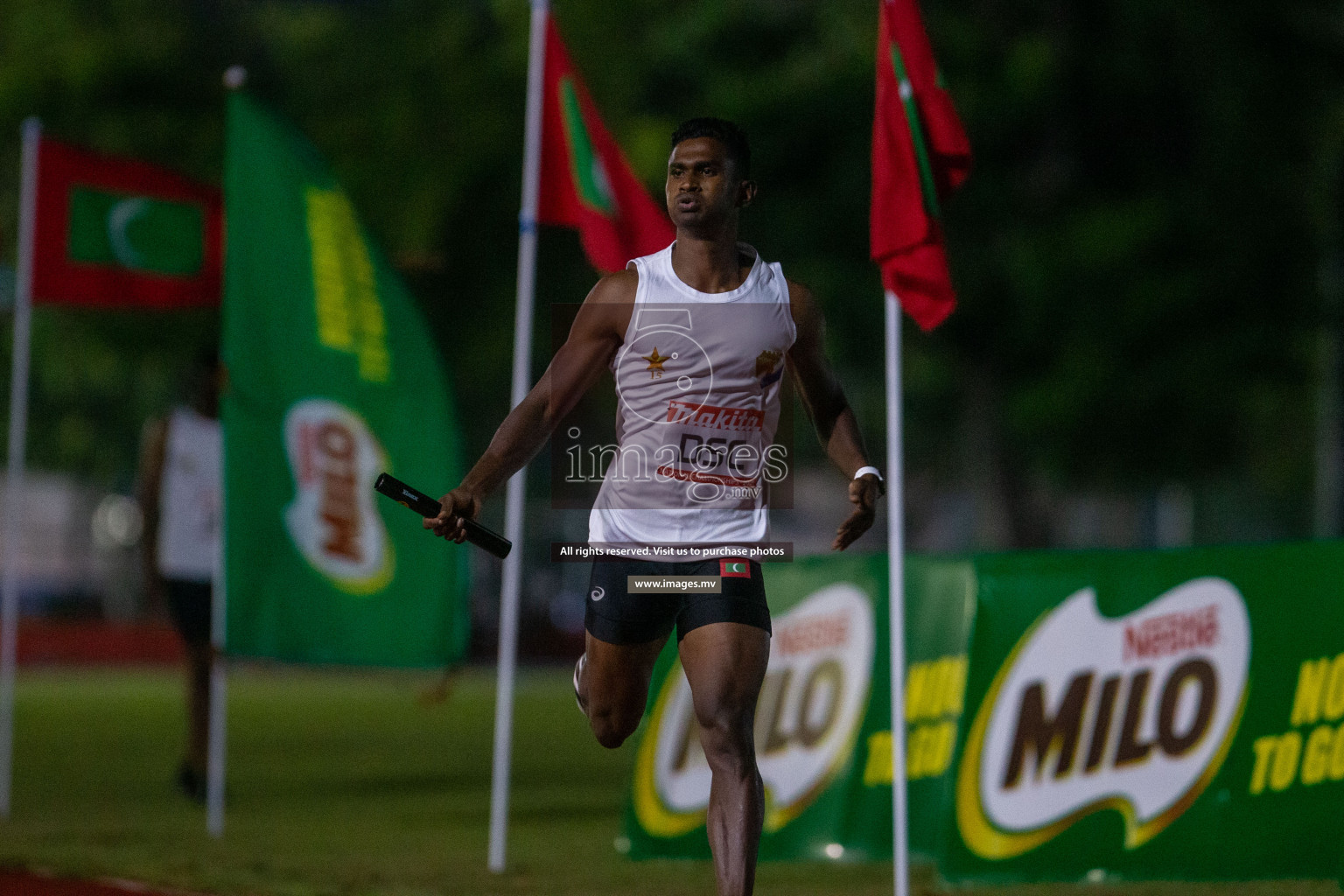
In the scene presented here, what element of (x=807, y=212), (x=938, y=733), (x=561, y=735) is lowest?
(x=561, y=735)

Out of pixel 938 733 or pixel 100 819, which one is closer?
pixel 938 733

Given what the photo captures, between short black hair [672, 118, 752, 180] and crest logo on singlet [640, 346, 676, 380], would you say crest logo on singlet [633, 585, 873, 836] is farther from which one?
short black hair [672, 118, 752, 180]

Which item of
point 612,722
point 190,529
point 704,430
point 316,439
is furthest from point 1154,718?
point 190,529

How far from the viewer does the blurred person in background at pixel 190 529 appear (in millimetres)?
11734

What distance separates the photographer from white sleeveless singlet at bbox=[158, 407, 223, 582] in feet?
38.6

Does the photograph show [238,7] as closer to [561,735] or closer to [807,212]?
[807,212]

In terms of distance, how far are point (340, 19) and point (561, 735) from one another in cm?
2338

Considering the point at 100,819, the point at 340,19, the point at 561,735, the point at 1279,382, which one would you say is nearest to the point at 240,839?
the point at 100,819

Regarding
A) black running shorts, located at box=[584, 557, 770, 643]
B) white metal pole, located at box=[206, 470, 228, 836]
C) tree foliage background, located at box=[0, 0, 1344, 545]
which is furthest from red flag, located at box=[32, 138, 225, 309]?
tree foliage background, located at box=[0, 0, 1344, 545]

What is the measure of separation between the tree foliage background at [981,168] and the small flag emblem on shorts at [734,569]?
2517 cm

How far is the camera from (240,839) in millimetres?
9859

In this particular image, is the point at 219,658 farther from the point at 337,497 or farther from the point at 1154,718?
the point at 1154,718

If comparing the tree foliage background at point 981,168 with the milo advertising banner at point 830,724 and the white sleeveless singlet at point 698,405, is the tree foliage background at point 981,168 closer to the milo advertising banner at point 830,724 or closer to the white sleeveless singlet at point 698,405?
the milo advertising banner at point 830,724

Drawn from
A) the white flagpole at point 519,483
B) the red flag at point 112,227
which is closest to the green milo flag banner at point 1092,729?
the white flagpole at point 519,483
